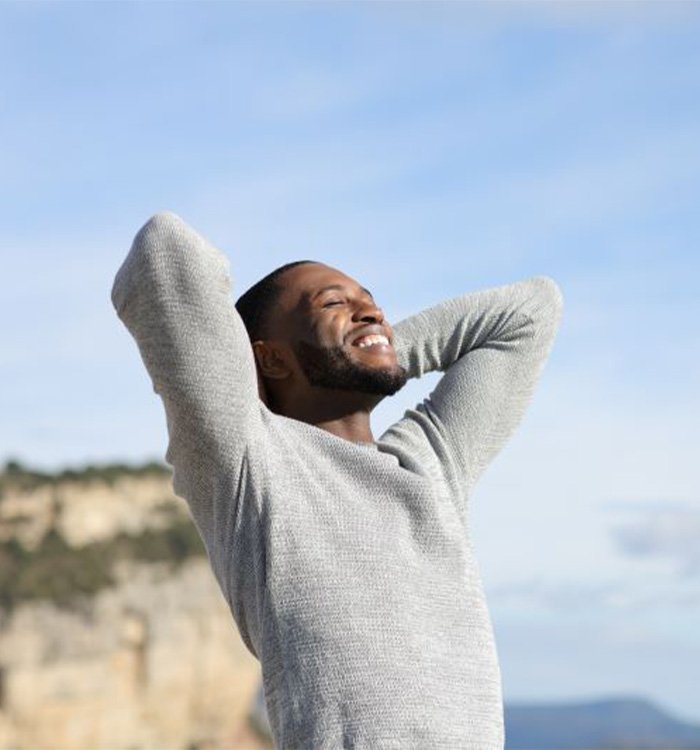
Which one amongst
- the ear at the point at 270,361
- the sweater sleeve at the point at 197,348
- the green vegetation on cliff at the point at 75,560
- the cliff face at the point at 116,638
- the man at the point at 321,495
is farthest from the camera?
the green vegetation on cliff at the point at 75,560

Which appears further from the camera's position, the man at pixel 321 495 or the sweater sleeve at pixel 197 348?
the sweater sleeve at pixel 197 348

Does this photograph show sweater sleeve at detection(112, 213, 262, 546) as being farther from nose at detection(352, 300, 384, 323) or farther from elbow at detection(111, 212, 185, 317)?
nose at detection(352, 300, 384, 323)

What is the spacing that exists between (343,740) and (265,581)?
282 millimetres

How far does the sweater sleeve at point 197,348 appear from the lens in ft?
10.1

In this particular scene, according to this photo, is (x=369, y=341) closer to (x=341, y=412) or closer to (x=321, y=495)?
(x=341, y=412)

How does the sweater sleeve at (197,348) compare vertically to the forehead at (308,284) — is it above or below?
below

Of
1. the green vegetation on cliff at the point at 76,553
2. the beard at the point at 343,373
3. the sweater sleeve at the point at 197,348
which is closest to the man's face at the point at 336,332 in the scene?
the beard at the point at 343,373

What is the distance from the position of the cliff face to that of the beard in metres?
27.9

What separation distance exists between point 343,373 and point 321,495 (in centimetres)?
23

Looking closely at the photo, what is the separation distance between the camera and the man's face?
3223mm

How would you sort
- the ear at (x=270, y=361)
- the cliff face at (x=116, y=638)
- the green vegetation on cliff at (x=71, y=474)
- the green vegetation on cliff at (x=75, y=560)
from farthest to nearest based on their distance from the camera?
the green vegetation on cliff at (x=71, y=474), the green vegetation on cliff at (x=75, y=560), the cliff face at (x=116, y=638), the ear at (x=270, y=361)

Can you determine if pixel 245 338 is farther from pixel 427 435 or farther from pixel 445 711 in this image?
pixel 445 711

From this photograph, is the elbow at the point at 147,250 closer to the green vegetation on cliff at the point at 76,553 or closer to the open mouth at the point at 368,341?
the open mouth at the point at 368,341

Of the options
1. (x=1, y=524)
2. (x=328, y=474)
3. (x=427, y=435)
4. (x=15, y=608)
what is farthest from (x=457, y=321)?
(x=1, y=524)
